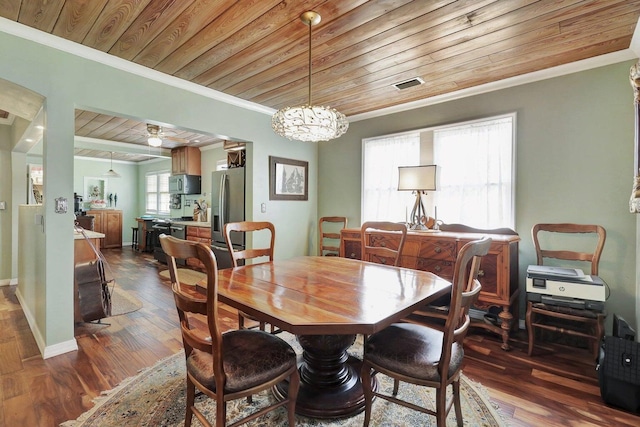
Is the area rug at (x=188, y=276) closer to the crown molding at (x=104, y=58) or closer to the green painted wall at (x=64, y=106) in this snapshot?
the green painted wall at (x=64, y=106)

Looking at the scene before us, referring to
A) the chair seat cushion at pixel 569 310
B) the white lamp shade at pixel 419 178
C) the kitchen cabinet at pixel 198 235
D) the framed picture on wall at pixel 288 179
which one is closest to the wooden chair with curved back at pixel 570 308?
the chair seat cushion at pixel 569 310

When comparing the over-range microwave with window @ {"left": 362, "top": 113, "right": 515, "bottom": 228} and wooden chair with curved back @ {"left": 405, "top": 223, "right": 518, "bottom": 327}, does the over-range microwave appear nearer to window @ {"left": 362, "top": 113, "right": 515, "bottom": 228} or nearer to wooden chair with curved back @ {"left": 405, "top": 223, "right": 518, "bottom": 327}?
window @ {"left": 362, "top": 113, "right": 515, "bottom": 228}

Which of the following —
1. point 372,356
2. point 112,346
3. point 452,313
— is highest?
point 452,313

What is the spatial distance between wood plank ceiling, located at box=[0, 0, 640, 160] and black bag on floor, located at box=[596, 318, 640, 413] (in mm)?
2132

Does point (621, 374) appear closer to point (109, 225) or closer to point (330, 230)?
point (330, 230)

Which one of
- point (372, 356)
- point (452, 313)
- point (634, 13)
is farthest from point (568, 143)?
point (372, 356)

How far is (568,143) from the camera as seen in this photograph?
2775 mm

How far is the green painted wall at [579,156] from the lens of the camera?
253 centimetres

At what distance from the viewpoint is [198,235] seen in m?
5.67

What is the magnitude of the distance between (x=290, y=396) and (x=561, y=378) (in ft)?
6.51

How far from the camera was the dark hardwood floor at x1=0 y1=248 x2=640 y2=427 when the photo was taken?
5.78ft

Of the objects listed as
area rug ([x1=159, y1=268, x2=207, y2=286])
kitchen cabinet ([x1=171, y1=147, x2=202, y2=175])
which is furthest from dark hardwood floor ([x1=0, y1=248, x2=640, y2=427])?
kitchen cabinet ([x1=171, y1=147, x2=202, y2=175])

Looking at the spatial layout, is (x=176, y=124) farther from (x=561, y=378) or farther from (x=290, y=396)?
(x=561, y=378)

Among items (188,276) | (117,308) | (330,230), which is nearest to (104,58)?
(117,308)
